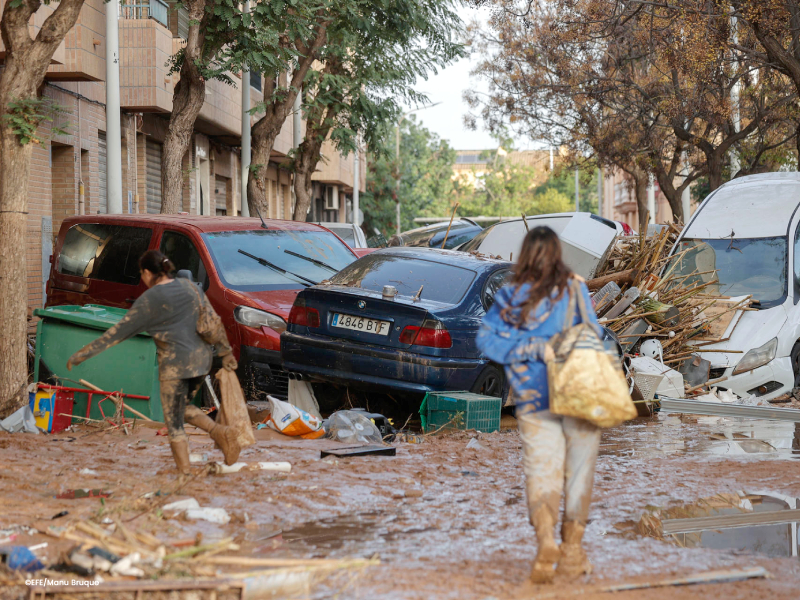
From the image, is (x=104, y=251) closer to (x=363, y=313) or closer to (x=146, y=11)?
(x=363, y=313)

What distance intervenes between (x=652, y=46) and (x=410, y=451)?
50.8 ft

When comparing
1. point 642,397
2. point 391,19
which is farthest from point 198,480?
point 391,19

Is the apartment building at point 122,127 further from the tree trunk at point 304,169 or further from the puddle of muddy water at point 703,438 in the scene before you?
the puddle of muddy water at point 703,438

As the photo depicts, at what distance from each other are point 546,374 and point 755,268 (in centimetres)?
848

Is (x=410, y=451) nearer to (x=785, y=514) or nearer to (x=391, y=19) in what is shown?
(x=785, y=514)

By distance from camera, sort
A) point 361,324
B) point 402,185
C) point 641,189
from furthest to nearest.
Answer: point 402,185, point 641,189, point 361,324

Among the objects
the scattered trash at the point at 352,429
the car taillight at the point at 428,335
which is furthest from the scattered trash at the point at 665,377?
the scattered trash at the point at 352,429

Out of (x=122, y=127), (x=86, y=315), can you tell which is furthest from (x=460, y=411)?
(x=122, y=127)

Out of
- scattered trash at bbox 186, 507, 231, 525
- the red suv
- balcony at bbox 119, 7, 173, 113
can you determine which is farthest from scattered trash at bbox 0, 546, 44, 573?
balcony at bbox 119, 7, 173, 113

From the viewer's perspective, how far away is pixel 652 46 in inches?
806

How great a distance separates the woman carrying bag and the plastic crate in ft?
11.4

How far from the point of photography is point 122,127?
64.0ft

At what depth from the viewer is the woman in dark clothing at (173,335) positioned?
596 centimetres

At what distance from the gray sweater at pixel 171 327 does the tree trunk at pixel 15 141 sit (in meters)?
2.49
